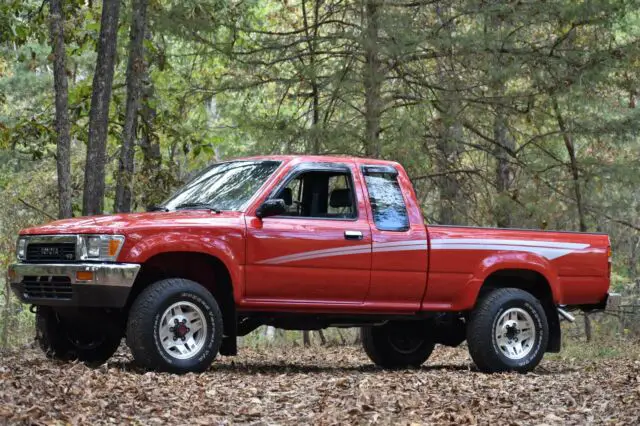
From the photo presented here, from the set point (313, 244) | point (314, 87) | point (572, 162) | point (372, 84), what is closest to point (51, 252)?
point (313, 244)

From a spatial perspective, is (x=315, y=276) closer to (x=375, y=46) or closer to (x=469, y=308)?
(x=469, y=308)

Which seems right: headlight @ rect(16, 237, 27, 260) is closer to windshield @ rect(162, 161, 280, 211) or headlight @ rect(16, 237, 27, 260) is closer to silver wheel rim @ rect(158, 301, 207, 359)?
windshield @ rect(162, 161, 280, 211)

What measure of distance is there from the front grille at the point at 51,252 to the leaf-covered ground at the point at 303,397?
0.94m

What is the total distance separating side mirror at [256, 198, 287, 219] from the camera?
9.78 meters

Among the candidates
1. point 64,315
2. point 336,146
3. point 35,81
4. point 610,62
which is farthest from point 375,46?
point 35,81

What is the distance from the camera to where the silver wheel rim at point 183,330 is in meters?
9.45

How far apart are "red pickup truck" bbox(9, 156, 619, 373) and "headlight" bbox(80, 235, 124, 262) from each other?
1 cm

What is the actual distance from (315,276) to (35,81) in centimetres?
1985

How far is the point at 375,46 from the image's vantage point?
1623cm

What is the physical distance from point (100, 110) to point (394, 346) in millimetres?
4810

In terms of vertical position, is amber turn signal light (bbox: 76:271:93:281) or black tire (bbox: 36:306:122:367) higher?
amber turn signal light (bbox: 76:271:93:281)

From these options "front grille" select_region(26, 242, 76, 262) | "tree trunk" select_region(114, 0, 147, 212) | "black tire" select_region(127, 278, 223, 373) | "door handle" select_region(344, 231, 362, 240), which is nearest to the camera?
"black tire" select_region(127, 278, 223, 373)

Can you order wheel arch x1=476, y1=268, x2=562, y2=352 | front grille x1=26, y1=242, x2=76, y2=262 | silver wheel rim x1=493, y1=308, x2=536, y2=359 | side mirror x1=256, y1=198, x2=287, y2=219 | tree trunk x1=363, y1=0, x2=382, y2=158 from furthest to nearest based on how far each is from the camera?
tree trunk x1=363, y1=0, x2=382, y2=158
wheel arch x1=476, y1=268, x2=562, y2=352
silver wheel rim x1=493, y1=308, x2=536, y2=359
side mirror x1=256, y1=198, x2=287, y2=219
front grille x1=26, y1=242, x2=76, y2=262

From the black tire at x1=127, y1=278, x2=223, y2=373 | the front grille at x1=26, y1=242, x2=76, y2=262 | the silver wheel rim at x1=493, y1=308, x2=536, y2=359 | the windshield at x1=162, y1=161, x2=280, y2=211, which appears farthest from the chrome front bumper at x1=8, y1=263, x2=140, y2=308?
the silver wheel rim at x1=493, y1=308, x2=536, y2=359
